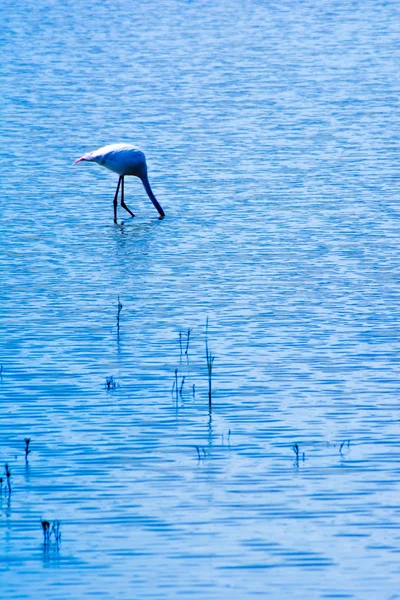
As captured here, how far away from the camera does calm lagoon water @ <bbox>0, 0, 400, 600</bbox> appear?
21.8 feet

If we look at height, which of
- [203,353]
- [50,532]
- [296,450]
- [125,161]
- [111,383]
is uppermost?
[50,532]

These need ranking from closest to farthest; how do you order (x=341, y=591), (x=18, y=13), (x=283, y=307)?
(x=341, y=591), (x=283, y=307), (x=18, y=13)

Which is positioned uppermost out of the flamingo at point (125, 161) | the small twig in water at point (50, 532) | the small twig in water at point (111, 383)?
the small twig in water at point (50, 532)

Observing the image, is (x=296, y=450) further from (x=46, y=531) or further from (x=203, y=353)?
(x=203, y=353)

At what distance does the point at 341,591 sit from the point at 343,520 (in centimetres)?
80

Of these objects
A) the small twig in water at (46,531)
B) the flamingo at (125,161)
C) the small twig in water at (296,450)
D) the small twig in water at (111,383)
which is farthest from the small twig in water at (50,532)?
the flamingo at (125,161)

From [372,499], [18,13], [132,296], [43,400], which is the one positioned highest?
[372,499]

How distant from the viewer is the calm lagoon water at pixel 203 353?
663 centimetres

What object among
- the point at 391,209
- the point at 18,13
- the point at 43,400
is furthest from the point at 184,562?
the point at 18,13

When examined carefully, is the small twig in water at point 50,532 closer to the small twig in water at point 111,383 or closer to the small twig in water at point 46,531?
the small twig in water at point 46,531

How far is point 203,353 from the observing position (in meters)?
10.1

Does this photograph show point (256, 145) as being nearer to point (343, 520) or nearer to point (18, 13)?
point (343, 520)

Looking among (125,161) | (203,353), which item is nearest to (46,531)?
(203,353)

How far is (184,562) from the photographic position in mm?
6500
